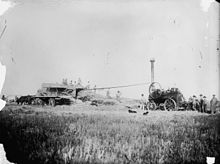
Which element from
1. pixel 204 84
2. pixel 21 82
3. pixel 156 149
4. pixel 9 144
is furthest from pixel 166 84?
pixel 9 144

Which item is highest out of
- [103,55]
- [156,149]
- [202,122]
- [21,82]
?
[103,55]

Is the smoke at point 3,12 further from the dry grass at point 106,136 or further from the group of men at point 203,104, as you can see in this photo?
the group of men at point 203,104

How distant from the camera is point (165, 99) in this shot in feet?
7.05

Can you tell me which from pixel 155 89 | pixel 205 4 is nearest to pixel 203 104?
pixel 155 89

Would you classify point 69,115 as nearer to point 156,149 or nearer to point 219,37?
point 156,149

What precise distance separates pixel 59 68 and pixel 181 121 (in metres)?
0.90

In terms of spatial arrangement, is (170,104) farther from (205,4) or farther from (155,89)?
(205,4)

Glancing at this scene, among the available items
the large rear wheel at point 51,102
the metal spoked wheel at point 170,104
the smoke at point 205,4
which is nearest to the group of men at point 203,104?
the metal spoked wheel at point 170,104

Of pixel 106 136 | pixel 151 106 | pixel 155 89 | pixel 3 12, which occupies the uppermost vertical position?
pixel 3 12

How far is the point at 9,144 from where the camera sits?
211 centimetres

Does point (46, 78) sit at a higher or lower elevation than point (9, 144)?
higher

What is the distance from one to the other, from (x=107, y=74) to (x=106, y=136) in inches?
16.6

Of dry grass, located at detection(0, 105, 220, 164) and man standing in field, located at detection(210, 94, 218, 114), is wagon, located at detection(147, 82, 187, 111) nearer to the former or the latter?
dry grass, located at detection(0, 105, 220, 164)

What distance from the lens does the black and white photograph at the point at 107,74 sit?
2.09m
